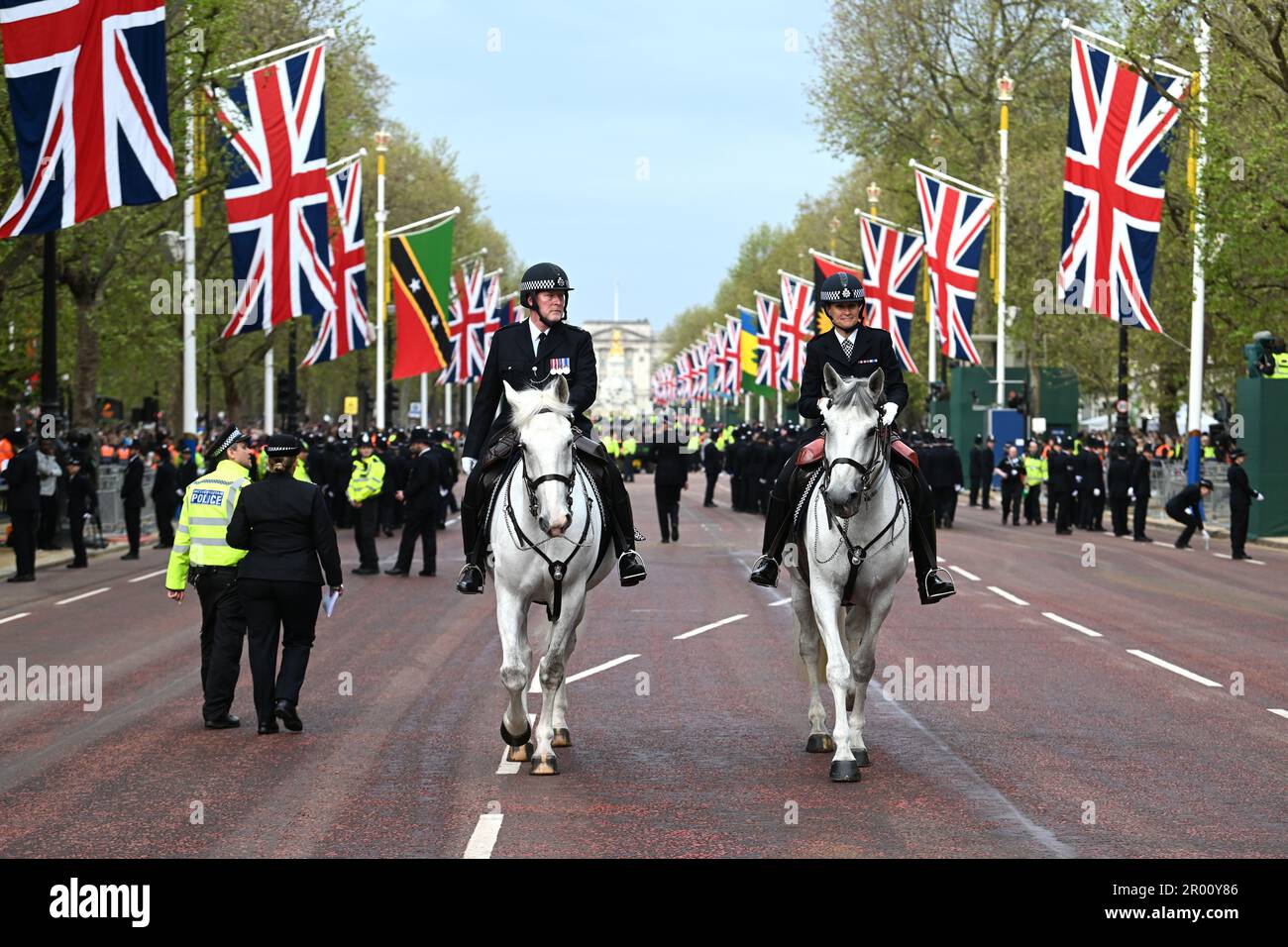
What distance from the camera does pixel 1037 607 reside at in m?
21.3

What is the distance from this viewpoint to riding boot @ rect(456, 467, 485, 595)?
1087cm

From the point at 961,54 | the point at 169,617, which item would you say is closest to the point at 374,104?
the point at 961,54

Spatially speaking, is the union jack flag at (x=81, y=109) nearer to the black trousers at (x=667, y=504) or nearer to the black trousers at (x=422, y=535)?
the black trousers at (x=422, y=535)

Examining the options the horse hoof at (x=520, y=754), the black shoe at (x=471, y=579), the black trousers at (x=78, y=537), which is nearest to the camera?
the horse hoof at (x=520, y=754)

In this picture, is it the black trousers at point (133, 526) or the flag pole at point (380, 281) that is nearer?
the black trousers at point (133, 526)

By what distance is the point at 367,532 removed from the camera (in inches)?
1059

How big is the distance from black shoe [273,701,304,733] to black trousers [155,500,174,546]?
20.5m

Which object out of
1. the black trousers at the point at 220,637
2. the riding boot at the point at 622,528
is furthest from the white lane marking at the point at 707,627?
the riding boot at the point at 622,528

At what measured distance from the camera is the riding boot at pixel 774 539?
1131 cm

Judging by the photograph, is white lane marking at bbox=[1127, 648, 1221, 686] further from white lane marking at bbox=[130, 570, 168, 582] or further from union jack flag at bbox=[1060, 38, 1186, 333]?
union jack flag at bbox=[1060, 38, 1186, 333]

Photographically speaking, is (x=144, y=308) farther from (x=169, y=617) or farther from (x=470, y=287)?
(x=169, y=617)

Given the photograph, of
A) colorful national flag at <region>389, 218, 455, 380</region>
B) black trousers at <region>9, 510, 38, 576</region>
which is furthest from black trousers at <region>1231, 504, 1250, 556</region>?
colorful national flag at <region>389, 218, 455, 380</region>

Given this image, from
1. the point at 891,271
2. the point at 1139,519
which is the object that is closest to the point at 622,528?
the point at 1139,519

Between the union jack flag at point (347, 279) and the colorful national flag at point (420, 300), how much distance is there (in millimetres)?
3445
